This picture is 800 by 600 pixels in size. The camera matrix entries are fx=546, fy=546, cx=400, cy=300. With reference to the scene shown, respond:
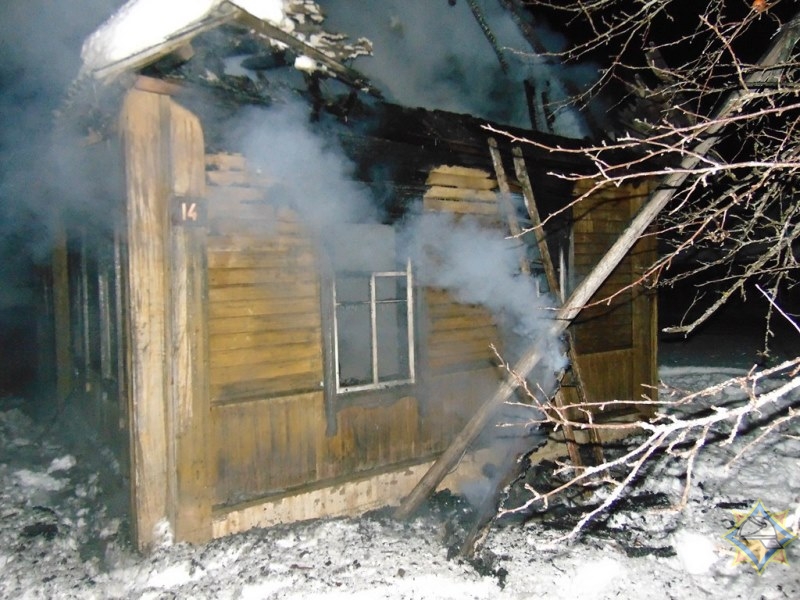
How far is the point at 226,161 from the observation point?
5188mm

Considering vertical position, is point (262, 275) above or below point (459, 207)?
below

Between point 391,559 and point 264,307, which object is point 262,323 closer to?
point 264,307

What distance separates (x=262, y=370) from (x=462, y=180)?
3.31 m

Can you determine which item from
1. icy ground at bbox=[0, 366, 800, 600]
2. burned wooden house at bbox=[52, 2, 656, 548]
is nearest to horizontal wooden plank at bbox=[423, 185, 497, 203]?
burned wooden house at bbox=[52, 2, 656, 548]

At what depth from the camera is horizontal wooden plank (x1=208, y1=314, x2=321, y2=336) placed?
5.16 metres

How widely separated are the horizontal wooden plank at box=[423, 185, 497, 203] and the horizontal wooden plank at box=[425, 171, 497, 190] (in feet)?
0.16

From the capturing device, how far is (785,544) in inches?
206

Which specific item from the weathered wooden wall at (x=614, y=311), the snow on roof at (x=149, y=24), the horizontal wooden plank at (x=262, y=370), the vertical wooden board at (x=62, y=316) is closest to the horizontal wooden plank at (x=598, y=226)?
the weathered wooden wall at (x=614, y=311)

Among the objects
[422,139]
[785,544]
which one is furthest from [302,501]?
[785,544]

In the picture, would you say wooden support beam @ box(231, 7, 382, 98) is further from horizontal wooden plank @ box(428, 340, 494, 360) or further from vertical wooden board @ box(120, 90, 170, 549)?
horizontal wooden plank @ box(428, 340, 494, 360)

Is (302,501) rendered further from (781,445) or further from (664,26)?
(664,26)

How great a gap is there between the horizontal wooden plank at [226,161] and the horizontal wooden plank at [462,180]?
2160 millimetres

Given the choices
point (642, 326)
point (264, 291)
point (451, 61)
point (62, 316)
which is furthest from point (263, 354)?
point (451, 61)

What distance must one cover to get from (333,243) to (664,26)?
9.80 meters
